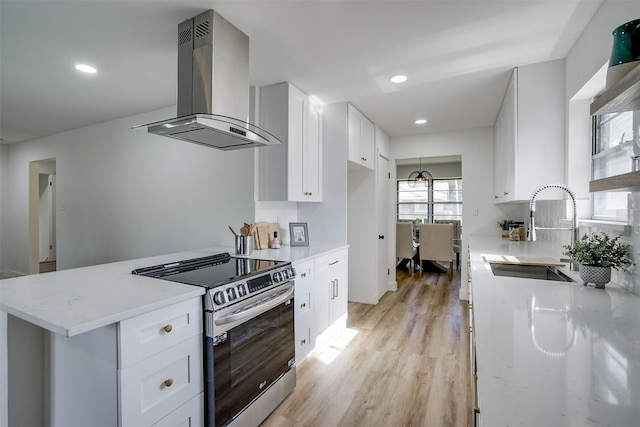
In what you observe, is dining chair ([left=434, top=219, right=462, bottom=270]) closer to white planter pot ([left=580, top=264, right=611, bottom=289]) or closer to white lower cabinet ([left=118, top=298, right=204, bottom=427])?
white planter pot ([left=580, top=264, right=611, bottom=289])

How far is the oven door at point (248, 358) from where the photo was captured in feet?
4.80

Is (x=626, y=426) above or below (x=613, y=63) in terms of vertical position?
below

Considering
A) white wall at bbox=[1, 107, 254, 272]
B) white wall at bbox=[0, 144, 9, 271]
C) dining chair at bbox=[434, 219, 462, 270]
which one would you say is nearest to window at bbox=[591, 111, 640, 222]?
white wall at bbox=[1, 107, 254, 272]

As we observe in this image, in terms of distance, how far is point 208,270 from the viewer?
1854 mm

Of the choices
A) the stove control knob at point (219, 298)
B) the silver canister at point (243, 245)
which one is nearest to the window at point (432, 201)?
the silver canister at point (243, 245)

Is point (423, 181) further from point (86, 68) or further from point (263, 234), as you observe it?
point (86, 68)

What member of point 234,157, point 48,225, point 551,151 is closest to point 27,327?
point 234,157

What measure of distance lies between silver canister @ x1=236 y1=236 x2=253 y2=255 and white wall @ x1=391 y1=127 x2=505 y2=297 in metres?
3.01

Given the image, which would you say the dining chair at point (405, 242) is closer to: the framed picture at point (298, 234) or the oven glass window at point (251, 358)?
the framed picture at point (298, 234)

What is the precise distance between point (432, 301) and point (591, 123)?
9.03 ft

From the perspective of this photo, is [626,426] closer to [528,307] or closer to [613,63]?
[528,307]

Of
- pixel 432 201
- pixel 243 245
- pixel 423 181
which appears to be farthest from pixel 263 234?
pixel 432 201

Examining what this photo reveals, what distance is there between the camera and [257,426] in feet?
5.63

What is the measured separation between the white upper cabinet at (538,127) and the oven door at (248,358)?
79.5 inches
